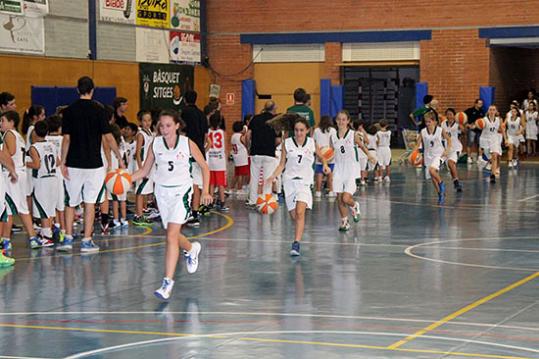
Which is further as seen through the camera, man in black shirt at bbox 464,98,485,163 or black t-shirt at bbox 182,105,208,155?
man in black shirt at bbox 464,98,485,163

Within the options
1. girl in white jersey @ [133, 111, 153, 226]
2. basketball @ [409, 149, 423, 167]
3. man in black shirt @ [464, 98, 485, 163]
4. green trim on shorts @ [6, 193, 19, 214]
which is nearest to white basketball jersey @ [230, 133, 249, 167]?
basketball @ [409, 149, 423, 167]

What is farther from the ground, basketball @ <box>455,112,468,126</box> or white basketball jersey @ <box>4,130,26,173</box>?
basketball @ <box>455,112,468,126</box>

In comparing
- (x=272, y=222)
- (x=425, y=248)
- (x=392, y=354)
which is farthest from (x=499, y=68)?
(x=392, y=354)

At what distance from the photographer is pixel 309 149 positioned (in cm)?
1645

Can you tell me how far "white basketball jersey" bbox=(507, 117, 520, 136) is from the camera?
37.0 metres

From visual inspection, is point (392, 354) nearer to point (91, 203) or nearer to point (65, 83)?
point (91, 203)

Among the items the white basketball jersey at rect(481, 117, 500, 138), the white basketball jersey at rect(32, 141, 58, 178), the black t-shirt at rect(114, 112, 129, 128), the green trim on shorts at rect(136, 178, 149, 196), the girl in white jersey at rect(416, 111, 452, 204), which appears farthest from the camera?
the white basketball jersey at rect(481, 117, 500, 138)

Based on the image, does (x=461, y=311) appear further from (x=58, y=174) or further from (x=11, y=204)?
(x=58, y=174)

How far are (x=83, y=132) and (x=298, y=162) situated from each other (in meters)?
3.22

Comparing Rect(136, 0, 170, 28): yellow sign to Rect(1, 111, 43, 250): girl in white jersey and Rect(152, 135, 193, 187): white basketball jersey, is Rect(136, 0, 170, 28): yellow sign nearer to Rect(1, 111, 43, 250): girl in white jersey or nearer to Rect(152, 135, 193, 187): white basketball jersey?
Rect(1, 111, 43, 250): girl in white jersey

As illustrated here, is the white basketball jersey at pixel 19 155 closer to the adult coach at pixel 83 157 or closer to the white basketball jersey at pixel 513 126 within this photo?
the adult coach at pixel 83 157

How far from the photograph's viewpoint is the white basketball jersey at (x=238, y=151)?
84.3 feet

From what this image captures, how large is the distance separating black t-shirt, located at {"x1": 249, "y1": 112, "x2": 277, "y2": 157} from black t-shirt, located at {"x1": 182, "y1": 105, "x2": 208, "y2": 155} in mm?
2275

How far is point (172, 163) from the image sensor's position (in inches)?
514
